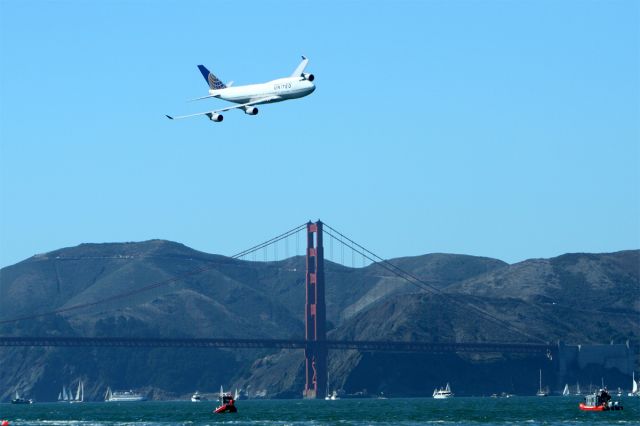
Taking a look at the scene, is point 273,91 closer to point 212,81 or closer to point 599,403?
point 212,81

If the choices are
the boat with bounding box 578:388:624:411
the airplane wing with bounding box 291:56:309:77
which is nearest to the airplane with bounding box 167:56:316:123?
the airplane wing with bounding box 291:56:309:77

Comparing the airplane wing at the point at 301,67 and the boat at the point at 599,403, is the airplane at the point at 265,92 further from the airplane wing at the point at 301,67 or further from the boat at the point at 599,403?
the boat at the point at 599,403

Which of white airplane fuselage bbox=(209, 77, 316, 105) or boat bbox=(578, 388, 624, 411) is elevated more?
white airplane fuselage bbox=(209, 77, 316, 105)

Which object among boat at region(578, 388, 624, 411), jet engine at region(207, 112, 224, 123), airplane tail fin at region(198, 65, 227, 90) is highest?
airplane tail fin at region(198, 65, 227, 90)

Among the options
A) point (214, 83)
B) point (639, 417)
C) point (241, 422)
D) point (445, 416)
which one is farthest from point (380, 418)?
point (214, 83)

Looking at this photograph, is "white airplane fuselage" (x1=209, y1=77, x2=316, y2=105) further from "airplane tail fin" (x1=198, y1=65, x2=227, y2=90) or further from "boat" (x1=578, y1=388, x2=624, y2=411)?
"boat" (x1=578, y1=388, x2=624, y2=411)

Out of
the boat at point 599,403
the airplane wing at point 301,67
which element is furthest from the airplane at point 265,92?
the boat at point 599,403

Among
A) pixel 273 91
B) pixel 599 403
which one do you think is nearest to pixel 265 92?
pixel 273 91

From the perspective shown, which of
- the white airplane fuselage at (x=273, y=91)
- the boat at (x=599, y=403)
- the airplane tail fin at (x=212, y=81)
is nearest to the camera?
the white airplane fuselage at (x=273, y=91)
